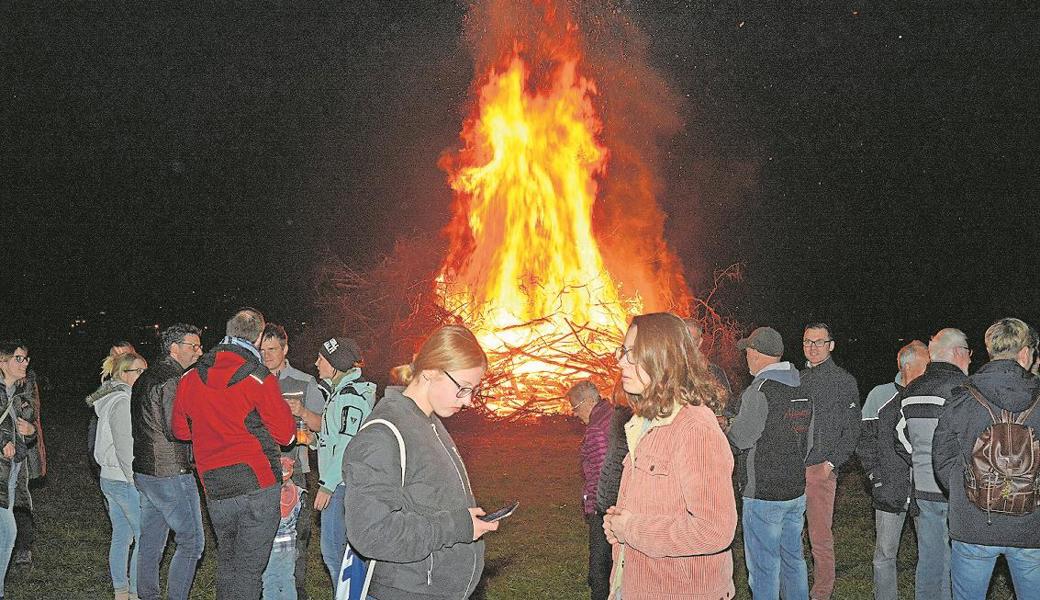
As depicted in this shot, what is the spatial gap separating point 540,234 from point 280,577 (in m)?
11.6

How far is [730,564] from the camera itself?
354 cm

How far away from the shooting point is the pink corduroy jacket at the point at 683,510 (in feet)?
10.8

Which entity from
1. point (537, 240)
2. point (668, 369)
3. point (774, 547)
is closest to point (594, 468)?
point (774, 547)

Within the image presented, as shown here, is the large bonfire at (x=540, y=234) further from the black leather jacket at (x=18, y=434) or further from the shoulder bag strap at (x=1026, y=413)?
the shoulder bag strap at (x=1026, y=413)

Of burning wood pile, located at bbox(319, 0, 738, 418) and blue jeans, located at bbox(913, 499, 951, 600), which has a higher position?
burning wood pile, located at bbox(319, 0, 738, 418)

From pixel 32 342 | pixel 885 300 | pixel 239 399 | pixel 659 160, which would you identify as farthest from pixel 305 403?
pixel 885 300

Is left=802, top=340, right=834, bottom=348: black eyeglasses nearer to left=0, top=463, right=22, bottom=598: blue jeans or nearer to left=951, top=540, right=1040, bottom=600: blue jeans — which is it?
left=951, top=540, right=1040, bottom=600: blue jeans

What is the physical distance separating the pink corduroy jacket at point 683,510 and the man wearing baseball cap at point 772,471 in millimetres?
2577

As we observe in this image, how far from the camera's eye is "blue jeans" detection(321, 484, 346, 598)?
6137mm

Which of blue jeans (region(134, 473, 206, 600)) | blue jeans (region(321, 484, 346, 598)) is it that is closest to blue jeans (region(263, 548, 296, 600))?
blue jeans (region(321, 484, 346, 598))

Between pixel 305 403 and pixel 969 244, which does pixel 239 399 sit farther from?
pixel 969 244

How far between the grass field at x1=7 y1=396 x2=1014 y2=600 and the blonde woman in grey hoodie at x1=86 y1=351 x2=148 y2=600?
738mm

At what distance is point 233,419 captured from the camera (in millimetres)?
5188

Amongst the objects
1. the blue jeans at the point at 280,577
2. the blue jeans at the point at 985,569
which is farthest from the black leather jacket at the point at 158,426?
the blue jeans at the point at 985,569
